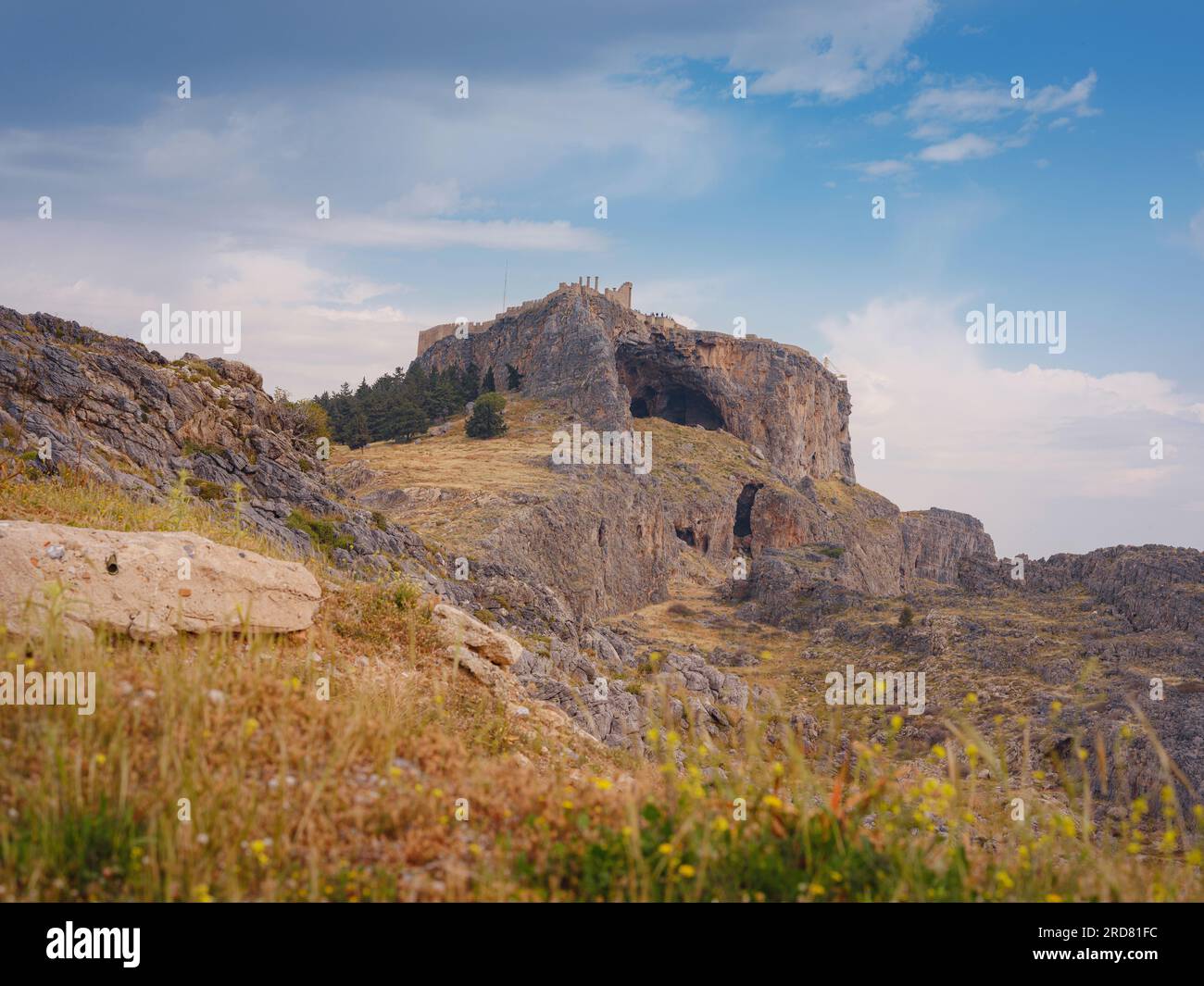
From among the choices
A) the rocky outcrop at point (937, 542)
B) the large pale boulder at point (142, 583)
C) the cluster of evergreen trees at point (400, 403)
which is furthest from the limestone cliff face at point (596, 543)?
the rocky outcrop at point (937, 542)

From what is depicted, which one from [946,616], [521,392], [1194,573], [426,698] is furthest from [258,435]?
[521,392]

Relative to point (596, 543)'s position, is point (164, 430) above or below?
above

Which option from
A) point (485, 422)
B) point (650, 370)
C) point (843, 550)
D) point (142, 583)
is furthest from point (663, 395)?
point (142, 583)

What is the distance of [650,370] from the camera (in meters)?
89.7

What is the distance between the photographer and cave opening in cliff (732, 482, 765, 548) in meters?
83.6

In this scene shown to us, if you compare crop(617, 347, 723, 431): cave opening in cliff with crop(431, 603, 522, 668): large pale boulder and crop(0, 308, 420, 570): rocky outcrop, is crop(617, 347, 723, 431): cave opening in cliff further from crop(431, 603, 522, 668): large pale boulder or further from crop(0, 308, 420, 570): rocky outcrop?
crop(431, 603, 522, 668): large pale boulder

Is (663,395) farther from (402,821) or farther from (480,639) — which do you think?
(402,821)

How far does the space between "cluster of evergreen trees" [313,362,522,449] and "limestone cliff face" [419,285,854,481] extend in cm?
399

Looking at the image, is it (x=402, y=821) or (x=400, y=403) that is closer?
(x=402, y=821)

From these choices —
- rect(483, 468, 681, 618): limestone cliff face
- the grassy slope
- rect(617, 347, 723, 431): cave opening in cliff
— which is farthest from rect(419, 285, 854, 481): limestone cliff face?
the grassy slope

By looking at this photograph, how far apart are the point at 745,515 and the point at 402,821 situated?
82663mm

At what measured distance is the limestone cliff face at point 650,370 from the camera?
7725 centimetres

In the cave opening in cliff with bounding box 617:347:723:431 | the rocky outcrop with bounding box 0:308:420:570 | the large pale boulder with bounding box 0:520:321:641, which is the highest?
the cave opening in cliff with bounding box 617:347:723:431

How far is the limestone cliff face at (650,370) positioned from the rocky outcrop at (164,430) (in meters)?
45.8
